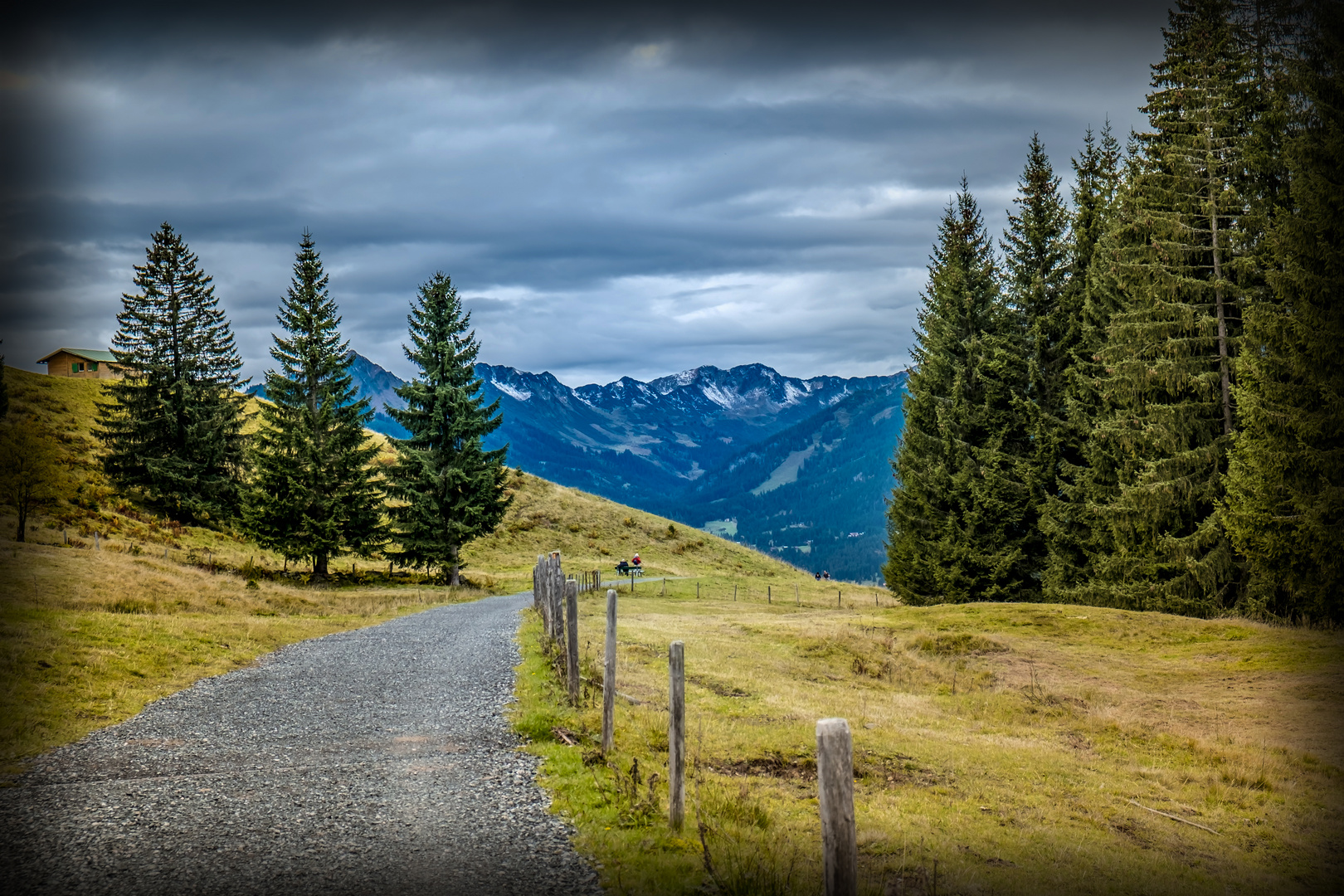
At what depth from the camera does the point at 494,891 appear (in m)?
6.12

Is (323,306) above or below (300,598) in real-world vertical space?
above

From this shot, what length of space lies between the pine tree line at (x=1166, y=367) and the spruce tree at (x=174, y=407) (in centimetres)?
4398

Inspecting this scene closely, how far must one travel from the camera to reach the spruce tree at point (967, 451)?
3791 centimetres

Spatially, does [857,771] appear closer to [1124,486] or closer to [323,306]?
[1124,486]

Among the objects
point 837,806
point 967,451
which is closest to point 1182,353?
point 967,451

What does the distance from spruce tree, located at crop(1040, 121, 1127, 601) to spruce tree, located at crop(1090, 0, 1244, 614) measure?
1.61m

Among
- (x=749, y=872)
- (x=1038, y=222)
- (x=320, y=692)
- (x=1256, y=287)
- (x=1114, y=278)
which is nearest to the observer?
(x=749, y=872)

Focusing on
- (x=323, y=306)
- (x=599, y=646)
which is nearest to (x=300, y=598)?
(x=599, y=646)

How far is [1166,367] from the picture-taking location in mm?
29328

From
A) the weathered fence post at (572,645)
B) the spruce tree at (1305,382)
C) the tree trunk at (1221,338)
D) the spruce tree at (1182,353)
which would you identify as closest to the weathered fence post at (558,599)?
the weathered fence post at (572,645)

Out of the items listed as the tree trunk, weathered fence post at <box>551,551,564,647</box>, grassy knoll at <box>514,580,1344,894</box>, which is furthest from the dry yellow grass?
the tree trunk

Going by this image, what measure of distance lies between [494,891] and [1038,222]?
138 ft

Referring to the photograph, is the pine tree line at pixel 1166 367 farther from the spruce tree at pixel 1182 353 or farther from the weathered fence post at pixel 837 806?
the weathered fence post at pixel 837 806

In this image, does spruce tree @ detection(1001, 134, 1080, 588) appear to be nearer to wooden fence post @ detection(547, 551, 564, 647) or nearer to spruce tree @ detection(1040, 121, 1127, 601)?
spruce tree @ detection(1040, 121, 1127, 601)
